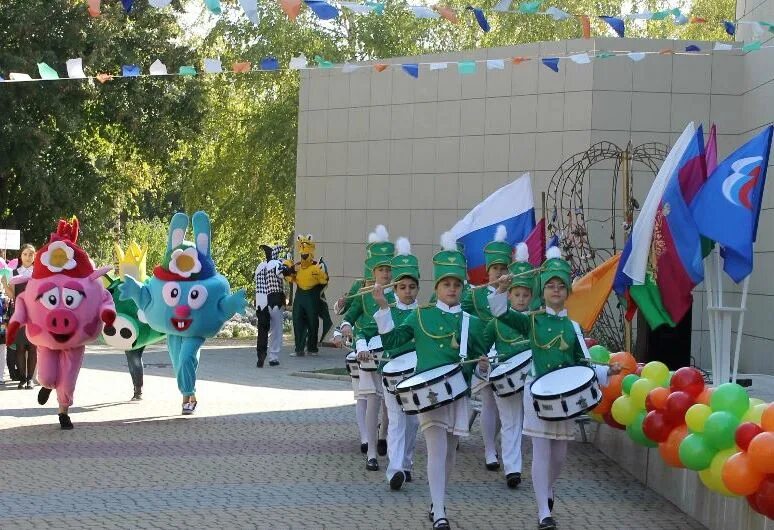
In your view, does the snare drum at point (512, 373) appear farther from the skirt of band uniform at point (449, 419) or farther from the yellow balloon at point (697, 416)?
the yellow balloon at point (697, 416)

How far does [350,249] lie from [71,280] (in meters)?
13.8

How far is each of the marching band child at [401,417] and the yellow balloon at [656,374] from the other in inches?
69.9

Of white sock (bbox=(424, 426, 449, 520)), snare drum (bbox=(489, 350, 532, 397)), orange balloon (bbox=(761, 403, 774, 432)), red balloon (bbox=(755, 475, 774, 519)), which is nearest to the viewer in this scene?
red balloon (bbox=(755, 475, 774, 519))

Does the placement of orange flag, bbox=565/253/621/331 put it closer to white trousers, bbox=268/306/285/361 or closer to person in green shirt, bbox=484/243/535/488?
person in green shirt, bbox=484/243/535/488

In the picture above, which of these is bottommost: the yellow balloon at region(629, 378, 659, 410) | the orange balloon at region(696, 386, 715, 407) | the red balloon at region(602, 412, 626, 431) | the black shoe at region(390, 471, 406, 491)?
the black shoe at region(390, 471, 406, 491)

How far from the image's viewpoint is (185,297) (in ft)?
48.6

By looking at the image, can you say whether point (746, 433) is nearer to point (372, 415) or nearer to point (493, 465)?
point (493, 465)

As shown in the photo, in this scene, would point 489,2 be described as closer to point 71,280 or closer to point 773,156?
point 773,156

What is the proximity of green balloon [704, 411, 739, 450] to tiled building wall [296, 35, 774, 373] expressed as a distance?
12655 mm

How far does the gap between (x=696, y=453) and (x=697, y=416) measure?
351 mm

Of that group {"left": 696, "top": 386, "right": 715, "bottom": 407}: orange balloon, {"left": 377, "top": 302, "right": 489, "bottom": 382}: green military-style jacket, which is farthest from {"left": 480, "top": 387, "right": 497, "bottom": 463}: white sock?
{"left": 696, "top": 386, "right": 715, "bottom": 407}: orange balloon

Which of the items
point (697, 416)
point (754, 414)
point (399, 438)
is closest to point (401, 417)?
point (399, 438)

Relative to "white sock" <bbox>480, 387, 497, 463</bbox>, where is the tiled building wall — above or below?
above

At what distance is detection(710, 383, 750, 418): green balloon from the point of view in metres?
8.67
